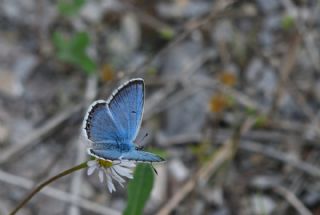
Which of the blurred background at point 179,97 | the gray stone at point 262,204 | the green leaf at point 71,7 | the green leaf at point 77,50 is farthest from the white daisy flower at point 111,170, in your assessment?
the green leaf at point 71,7

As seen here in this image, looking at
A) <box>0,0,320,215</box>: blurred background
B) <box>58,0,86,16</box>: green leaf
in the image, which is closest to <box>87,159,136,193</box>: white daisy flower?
<box>0,0,320,215</box>: blurred background

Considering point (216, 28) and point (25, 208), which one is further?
point (216, 28)

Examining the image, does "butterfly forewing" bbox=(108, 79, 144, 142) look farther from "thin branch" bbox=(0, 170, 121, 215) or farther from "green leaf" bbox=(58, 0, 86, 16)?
"green leaf" bbox=(58, 0, 86, 16)

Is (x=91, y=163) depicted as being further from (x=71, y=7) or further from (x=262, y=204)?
(x=71, y=7)

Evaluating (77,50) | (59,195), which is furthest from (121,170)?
(77,50)

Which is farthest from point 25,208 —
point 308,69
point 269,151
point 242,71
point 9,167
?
point 308,69

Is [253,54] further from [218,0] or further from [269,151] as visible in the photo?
[269,151]
